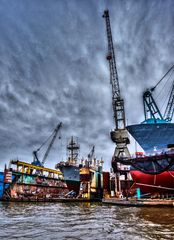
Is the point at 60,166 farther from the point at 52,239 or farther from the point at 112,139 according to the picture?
the point at 52,239

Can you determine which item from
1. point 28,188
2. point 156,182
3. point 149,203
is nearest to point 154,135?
point 156,182

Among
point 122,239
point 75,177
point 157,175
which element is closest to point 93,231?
point 122,239

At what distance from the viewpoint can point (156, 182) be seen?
130ft

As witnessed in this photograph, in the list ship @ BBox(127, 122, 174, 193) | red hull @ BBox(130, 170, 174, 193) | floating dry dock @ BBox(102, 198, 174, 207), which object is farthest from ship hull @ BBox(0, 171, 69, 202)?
floating dry dock @ BBox(102, 198, 174, 207)

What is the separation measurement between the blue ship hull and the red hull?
11.8 metres

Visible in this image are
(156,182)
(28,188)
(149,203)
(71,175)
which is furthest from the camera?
(71,175)

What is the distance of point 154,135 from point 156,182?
1586 centimetres

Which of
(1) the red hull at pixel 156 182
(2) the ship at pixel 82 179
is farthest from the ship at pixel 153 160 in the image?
(2) the ship at pixel 82 179

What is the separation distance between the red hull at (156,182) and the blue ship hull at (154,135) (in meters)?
11.8

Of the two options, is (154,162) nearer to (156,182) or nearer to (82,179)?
(156,182)

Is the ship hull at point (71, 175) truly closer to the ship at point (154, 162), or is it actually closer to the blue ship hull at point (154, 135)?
the blue ship hull at point (154, 135)

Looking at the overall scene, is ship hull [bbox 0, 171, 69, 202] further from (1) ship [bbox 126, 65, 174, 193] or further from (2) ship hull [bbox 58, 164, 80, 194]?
(1) ship [bbox 126, 65, 174, 193]

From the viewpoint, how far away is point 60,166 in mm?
68562

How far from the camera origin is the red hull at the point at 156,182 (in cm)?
3803
